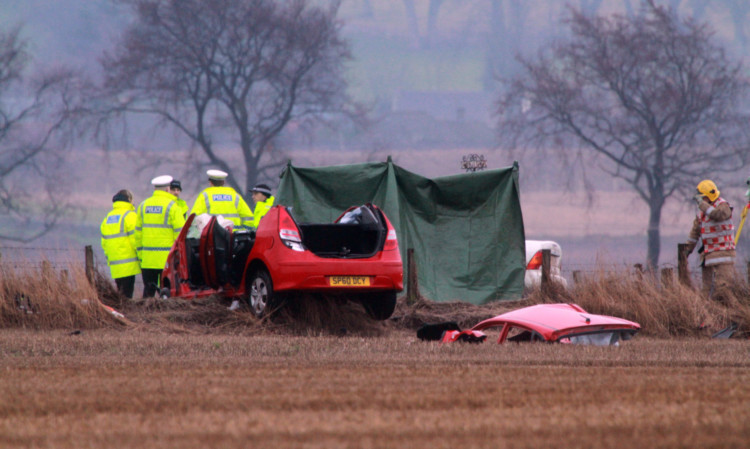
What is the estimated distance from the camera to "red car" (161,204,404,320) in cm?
1141

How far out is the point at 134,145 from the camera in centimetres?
7800

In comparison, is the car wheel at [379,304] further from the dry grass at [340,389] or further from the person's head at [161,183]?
the person's head at [161,183]

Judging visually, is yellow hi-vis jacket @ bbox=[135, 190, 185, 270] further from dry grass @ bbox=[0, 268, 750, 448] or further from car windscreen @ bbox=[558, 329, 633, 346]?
car windscreen @ bbox=[558, 329, 633, 346]

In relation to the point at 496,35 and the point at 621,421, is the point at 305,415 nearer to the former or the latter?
the point at 621,421

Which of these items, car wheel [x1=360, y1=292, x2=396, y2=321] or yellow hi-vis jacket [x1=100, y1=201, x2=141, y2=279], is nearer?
car wheel [x1=360, y1=292, x2=396, y2=321]

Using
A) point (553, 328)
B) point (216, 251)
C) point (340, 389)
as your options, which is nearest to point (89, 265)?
point (216, 251)

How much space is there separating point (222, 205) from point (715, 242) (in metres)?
6.42

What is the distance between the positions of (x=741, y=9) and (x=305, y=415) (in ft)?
266

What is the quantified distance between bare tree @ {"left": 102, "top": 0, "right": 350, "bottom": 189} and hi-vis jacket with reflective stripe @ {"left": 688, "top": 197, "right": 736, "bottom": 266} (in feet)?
120

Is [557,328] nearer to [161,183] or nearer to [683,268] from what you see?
[683,268]

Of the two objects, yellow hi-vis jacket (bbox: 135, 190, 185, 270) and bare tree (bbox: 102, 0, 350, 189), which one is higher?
bare tree (bbox: 102, 0, 350, 189)

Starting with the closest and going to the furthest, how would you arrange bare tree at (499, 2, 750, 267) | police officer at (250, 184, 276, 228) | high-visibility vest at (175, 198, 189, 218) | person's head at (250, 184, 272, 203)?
1. high-visibility vest at (175, 198, 189, 218)
2. police officer at (250, 184, 276, 228)
3. person's head at (250, 184, 272, 203)
4. bare tree at (499, 2, 750, 267)

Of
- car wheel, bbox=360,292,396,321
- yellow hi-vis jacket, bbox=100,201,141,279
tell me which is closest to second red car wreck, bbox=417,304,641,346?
car wheel, bbox=360,292,396,321

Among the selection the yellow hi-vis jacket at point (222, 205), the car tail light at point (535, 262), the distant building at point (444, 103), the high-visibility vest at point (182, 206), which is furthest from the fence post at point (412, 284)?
the distant building at point (444, 103)
